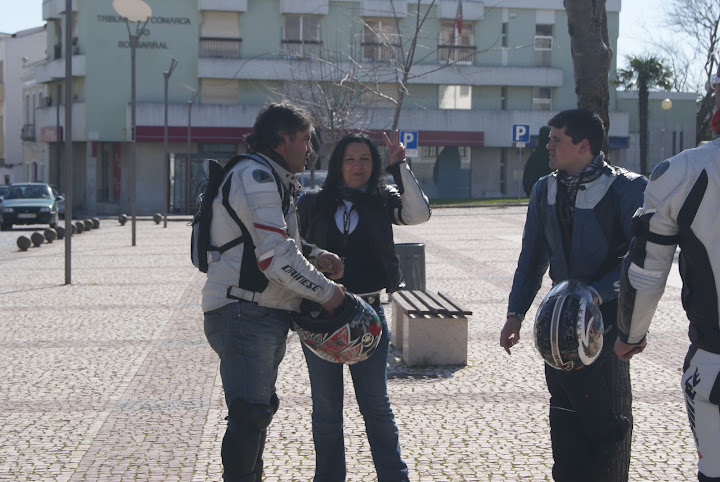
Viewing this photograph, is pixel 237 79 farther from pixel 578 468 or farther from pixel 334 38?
pixel 578 468

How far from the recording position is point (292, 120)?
13.5ft

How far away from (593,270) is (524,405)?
8.20ft

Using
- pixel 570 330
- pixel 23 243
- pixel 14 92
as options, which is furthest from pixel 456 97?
pixel 570 330

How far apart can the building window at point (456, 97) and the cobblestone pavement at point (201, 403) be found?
37.9 m

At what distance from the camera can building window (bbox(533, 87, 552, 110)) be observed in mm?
50344

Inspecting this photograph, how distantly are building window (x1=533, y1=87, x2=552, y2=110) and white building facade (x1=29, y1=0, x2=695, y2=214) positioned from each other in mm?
55

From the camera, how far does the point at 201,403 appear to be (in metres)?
6.54

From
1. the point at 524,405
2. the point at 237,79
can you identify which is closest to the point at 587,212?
the point at 524,405

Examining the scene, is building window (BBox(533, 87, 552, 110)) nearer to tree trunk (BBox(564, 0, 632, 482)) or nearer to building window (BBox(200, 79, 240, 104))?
building window (BBox(200, 79, 240, 104))

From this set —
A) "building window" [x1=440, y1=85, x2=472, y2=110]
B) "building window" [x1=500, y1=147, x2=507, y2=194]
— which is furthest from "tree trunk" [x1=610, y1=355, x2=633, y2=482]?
"building window" [x1=500, y1=147, x2=507, y2=194]

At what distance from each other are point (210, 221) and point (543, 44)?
159 feet

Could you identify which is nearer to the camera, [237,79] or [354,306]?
[354,306]

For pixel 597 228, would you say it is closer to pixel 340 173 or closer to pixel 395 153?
pixel 395 153

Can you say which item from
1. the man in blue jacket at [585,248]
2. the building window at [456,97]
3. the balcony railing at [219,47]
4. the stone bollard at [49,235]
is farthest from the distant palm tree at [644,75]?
the man in blue jacket at [585,248]
